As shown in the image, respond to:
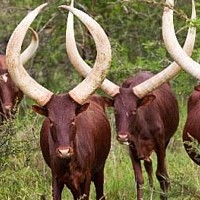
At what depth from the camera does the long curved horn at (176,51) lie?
334 inches

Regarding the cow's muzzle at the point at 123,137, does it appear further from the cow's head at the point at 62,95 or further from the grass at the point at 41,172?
the cow's head at the point at 62,95

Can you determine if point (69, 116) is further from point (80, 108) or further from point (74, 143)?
point (74, 143)

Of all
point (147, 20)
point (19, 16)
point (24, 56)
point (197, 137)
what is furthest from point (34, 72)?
point (197, 137)

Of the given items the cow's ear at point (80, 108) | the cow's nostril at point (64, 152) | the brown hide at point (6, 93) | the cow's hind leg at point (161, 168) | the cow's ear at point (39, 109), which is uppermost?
the cow's ear at point (80, 108)

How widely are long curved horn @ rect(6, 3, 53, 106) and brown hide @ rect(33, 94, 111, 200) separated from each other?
140 millimetres

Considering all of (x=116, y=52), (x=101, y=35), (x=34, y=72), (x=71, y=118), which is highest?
(x=101, y=35)

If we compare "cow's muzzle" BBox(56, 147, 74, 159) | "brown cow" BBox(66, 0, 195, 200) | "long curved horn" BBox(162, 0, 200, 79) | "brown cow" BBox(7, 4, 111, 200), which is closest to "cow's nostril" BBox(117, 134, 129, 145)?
"brown cow" BBox(66, 0, 195, 200)

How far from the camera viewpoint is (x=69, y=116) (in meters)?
8.08

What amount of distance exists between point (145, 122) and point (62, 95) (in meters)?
2.17

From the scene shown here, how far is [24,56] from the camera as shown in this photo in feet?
40.8

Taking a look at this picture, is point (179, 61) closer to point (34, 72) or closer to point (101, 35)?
point (101, 35)

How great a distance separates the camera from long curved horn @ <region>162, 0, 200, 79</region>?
8484 millimetres

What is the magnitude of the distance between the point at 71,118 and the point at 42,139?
1.15 meters

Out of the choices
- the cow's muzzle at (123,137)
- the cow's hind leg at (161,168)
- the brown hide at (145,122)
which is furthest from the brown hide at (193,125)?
the cow's muzzle at (123,137)
